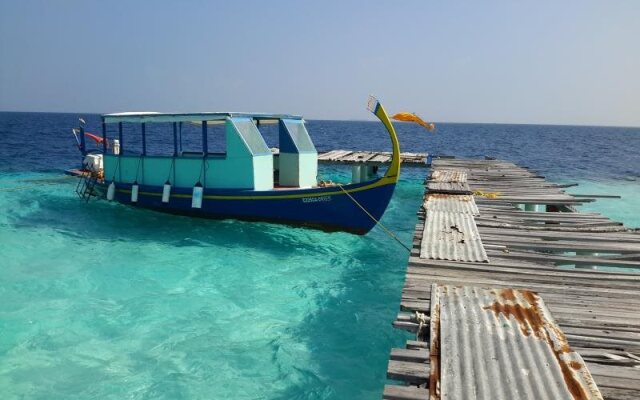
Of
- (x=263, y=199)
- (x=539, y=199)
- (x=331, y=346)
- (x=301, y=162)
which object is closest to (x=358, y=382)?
(x=331, y=346)

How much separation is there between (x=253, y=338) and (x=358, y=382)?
7.04 feet

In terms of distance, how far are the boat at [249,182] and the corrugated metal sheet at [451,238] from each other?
3.51m

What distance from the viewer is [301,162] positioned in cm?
1584

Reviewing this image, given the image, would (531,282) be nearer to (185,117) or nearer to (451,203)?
(451,203)

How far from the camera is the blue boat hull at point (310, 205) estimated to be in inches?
525

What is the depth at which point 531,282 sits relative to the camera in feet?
19.6

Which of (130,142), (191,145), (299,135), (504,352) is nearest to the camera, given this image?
(504,352)

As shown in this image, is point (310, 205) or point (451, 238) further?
point (310, 205)

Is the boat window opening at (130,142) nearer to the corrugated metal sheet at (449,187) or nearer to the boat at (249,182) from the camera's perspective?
the boat at (249,182)

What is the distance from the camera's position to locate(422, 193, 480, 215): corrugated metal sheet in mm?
9875

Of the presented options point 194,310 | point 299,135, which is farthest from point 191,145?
point 194,310

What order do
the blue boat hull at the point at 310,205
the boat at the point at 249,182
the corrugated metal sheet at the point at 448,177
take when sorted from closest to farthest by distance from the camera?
the blue boat hull at the point at 310,205
the boat at the point at 249,182
the corrugated metal sheet at the point at 448,177

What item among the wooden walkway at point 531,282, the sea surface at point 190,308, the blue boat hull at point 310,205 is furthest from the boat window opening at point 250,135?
the wooden walkway at point 531,282

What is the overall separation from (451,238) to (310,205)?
21.4 ft
